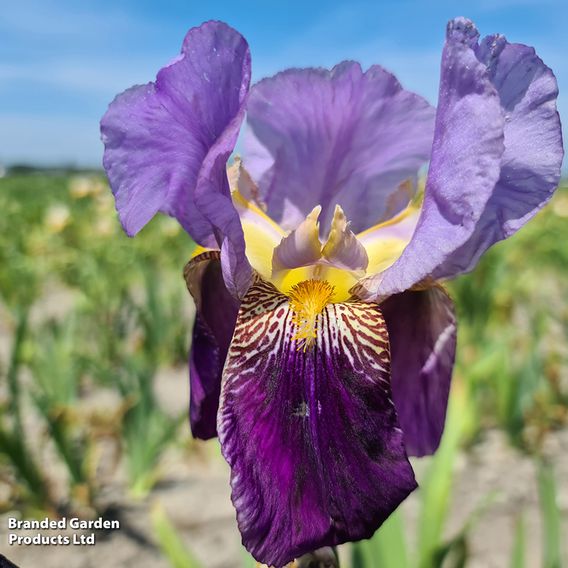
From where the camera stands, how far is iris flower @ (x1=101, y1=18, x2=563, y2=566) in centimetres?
64

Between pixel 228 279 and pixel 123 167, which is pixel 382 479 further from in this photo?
pixel 123 167

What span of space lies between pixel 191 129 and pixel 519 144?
0.38 metres

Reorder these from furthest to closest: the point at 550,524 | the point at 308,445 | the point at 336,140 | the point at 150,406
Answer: the point at 150,406 < the point at 550,524 < the point at 336,140 < the point at 308,445

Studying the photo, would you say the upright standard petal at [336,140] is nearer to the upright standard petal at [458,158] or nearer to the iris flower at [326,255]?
the iris flower at [326,255]

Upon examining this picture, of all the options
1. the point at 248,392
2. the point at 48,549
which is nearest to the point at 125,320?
the point at 48,549

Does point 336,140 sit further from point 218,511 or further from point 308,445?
point 218,511

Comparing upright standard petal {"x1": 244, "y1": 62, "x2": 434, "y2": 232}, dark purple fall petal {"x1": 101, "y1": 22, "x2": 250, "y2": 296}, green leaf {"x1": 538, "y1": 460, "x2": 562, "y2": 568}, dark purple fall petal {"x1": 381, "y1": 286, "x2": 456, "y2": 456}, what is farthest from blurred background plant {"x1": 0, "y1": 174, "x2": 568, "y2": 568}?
dark purple fall petal {"x1": 101, "y1": 22, "x2": 250, "y2": 296}

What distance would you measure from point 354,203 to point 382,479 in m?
0.47

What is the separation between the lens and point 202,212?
2.33 ft

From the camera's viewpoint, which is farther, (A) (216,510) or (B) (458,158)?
(A) (216,510)

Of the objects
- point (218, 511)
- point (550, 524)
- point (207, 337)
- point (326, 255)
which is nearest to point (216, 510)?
point (218, 511)

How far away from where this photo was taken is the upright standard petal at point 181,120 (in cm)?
69

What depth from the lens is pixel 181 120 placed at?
71 cm

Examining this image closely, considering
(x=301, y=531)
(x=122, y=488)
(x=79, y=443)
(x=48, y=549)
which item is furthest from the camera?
(x=79, y=443)
